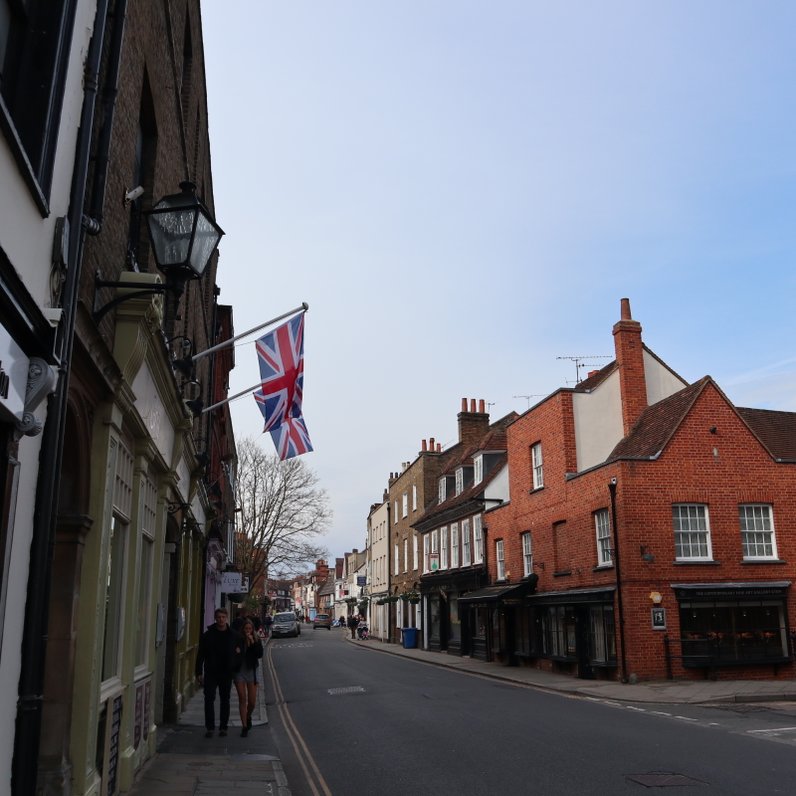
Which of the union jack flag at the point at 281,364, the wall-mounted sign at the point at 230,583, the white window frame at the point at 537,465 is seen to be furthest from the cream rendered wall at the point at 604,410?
the union jack flag at the point at 281,364

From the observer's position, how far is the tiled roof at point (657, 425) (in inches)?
868

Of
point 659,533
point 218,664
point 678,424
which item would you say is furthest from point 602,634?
point 218,664

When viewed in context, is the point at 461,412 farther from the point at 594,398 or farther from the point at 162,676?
the point at 162,676

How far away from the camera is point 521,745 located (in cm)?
1089

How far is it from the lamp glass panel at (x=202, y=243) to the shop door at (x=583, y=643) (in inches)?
730

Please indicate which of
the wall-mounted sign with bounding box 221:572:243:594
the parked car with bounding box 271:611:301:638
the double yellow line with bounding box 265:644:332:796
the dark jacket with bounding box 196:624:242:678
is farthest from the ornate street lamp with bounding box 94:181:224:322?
the parked car with bounding box 271:611:301:638

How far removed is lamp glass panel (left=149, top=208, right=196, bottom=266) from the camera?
21.0 ft

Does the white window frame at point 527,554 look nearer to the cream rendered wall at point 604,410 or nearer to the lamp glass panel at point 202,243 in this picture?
the cream rendered wall at point 604,410

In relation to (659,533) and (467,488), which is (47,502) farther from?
(467,488)

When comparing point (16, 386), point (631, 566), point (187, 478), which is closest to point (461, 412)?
point (631, 566)

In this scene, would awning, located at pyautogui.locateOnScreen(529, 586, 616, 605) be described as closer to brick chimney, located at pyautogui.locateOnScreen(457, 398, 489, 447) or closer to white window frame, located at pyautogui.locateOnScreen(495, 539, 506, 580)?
white window frame, located at pyautogui.locateOnScreen(495, 539, 506, 580)

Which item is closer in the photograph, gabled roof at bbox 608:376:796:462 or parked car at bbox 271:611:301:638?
gabled roof at bbox 608:376:796:462

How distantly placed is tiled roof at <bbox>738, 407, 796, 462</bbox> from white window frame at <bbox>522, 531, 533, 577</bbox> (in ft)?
26.1

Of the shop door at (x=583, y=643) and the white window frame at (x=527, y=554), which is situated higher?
the white window frame at (x=527, y=554)
